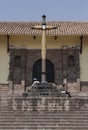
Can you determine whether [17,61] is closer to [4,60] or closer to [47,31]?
[4,60]

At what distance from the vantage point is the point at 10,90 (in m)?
25.0

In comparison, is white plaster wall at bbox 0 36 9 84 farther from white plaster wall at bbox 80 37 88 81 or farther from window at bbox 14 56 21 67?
white plaster wall at bbox 80 37 88 81

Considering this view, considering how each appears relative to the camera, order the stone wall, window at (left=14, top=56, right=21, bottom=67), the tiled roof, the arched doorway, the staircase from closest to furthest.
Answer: the staircase < the tiled roof < the stone wall < the arched doorway < window at (left=14, top=56, right=21, bottom=67)

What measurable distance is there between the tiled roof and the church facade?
0.19ft

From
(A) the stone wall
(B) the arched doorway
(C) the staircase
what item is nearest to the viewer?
(C) the staircase

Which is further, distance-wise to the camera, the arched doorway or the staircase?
the arched doorway

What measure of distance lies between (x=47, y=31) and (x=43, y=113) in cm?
898

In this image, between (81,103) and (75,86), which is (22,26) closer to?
(75,86)

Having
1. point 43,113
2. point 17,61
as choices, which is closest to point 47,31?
point 17,61

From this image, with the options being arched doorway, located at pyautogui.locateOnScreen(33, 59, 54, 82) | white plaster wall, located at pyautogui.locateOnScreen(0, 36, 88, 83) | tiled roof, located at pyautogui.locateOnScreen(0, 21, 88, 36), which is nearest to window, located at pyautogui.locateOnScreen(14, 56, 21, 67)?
white plaster wall, located at pyautogui.locateOnScreen(0, 36, 88, 83)

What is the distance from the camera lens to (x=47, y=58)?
25422 mm

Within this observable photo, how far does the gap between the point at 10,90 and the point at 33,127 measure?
958 cm

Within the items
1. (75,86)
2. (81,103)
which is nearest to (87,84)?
(75,86)

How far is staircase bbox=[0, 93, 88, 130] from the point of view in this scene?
15.6 metres
